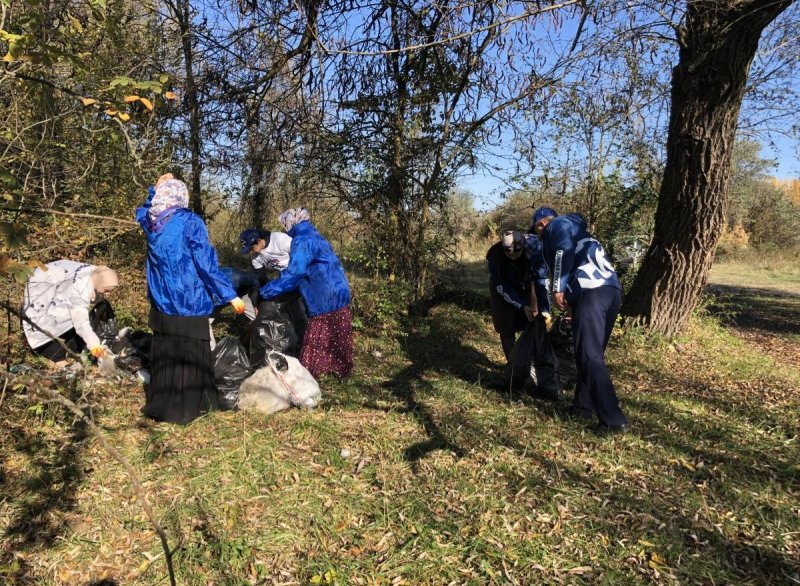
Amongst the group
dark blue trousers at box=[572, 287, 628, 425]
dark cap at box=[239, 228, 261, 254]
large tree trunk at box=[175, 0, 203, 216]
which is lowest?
dark blue trousers at box=[572, 287, 628, 425]

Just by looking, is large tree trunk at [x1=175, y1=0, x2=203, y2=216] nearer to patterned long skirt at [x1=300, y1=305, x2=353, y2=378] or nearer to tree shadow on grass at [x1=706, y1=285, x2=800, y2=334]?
patterned long skirt at [x1=300, y1=305, x2=353, y2=378]

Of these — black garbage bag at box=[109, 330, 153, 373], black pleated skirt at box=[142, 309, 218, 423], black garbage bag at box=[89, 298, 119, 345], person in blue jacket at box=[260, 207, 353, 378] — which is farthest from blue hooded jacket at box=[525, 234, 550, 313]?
black garbage bag at box=[89, 298, 119, 345]

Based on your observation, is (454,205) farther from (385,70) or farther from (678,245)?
(678,245)

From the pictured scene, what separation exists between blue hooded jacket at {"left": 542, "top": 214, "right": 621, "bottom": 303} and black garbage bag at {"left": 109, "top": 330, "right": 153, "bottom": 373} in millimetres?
3525

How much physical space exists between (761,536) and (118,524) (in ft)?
11.1

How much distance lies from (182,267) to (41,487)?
1.54 m

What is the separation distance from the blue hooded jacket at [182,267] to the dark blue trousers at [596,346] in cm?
257

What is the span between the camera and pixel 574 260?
13.2 ft

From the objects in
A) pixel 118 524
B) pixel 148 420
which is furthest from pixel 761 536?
pixel 148 420

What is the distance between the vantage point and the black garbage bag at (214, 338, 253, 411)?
418 cm

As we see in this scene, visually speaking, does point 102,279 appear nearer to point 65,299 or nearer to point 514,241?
point 65,299

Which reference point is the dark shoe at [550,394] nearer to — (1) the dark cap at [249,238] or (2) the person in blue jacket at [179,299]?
(2) the person in blue jacket at [179,299]

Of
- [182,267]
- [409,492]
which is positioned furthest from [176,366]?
[409,492]

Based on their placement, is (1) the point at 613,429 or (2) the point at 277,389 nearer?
(1) the point at 613,429
